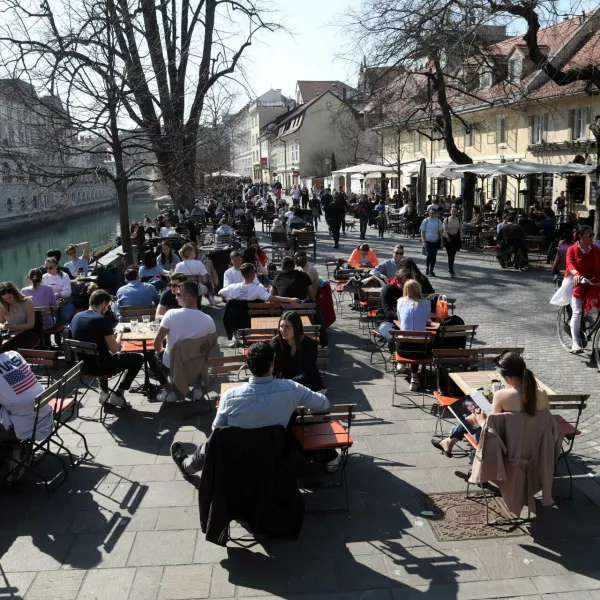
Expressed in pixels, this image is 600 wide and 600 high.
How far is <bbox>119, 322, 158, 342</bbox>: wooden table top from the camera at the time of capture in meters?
7.51

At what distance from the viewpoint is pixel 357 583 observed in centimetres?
412

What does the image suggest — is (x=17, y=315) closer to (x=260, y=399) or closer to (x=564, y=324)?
(x=260, y=399)

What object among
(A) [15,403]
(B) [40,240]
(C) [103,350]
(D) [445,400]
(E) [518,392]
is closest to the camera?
(E) [518,392]

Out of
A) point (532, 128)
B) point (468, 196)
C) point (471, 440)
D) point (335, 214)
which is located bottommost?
point (471, 440)

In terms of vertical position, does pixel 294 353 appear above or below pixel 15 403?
above

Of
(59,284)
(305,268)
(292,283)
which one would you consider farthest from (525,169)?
(59,284)

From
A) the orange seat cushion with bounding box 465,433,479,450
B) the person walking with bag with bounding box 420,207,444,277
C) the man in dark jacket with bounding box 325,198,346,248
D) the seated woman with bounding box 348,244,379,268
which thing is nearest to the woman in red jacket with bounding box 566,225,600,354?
the seated woman with bounding box 348,244,379,268

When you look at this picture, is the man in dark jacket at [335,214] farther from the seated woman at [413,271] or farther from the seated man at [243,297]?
the seated man at [243,297]

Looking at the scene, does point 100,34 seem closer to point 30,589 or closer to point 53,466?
point 53,466

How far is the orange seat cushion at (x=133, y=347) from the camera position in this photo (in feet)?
25.0

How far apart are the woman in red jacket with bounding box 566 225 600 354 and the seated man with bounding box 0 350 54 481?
6873 mm

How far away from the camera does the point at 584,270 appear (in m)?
9.07

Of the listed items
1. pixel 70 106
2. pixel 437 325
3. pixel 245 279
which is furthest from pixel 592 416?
pixel 70 106

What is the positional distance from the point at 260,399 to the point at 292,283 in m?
4.91
